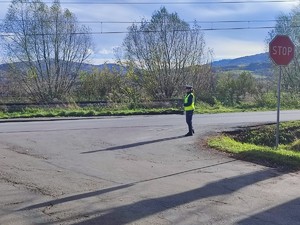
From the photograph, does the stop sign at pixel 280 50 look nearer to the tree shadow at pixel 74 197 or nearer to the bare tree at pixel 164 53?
the tree shadow at pixel 74 197

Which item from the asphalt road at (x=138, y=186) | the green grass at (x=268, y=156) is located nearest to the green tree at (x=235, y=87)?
the asphalt road at (x=138, y=186)

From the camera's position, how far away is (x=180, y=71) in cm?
3609

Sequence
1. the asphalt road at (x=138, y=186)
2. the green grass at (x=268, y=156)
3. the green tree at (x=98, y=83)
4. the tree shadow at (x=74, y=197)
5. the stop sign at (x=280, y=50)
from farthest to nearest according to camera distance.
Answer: the green tree at (x=98, y=83) → the stop sign at (x=280, y=50) → the green grass at (x=268, y=156) → the tree shadow at (x=74, y=197) → the asphalt road at (x=138, y=186)

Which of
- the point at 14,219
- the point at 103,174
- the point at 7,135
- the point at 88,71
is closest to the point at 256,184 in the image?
the point at 103,174

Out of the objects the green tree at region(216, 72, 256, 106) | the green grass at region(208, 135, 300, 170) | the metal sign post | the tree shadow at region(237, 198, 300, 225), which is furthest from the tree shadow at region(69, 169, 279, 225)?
the green tree at region(216, 72, 256, 106)

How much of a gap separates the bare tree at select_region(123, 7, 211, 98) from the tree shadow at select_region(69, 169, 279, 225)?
91.3 feet

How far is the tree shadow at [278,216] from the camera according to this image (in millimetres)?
5250

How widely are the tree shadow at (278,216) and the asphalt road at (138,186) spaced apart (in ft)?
0.04

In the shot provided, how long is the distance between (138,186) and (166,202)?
1054 mm

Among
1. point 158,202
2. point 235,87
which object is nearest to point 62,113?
point 158,202

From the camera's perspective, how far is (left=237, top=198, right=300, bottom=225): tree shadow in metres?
5.25

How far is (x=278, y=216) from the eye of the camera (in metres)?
5.52

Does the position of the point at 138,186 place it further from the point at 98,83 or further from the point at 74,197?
the point at 98,83

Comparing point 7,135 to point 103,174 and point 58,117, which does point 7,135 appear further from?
point 58,117
